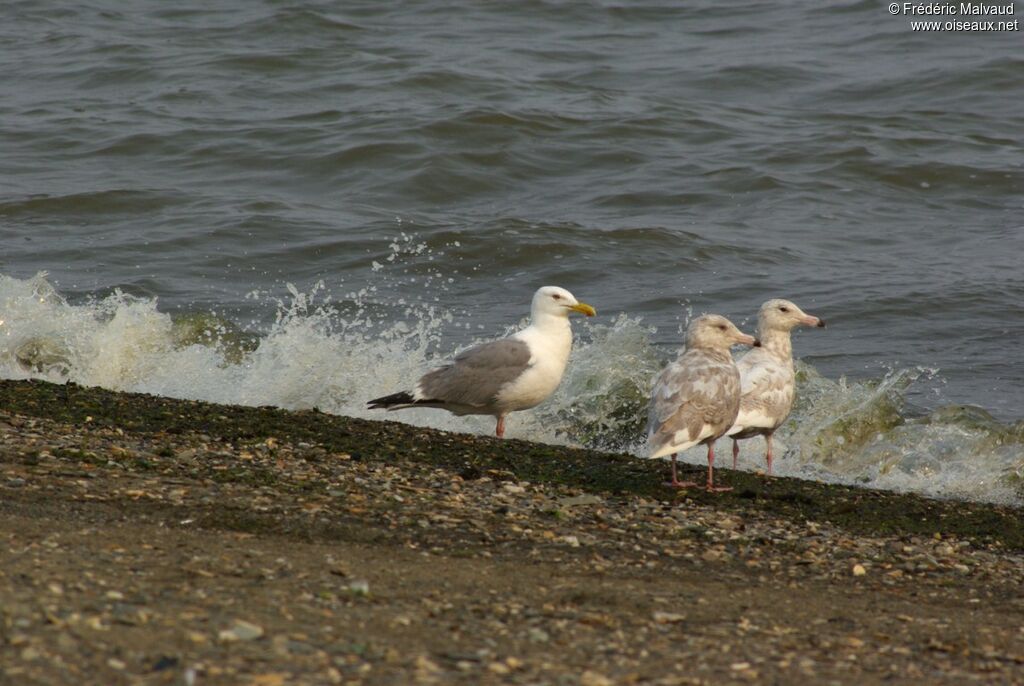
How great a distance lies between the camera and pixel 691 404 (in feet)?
24.3

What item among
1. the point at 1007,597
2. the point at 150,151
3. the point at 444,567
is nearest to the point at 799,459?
the point at 1007,597

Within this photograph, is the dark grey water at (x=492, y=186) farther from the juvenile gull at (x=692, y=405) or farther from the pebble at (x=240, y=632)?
the pebble at (x=240, y=632)

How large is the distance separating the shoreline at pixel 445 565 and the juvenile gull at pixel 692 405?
275 mm

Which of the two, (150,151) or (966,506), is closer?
(966,506)

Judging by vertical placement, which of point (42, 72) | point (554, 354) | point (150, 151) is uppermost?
point (42, 72)

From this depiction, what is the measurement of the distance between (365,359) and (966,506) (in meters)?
4.83

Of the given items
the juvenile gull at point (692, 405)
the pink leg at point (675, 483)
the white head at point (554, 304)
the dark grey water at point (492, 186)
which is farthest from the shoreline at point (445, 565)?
the dark grey water at point (492, 186)

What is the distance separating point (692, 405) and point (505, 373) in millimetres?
1787

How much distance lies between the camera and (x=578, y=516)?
6480 millimetres

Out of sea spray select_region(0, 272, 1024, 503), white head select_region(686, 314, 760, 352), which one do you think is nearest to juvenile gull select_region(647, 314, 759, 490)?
white head select_region(686, 314, 760, 352)

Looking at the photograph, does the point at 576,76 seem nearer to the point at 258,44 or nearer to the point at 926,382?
the point at 258,44

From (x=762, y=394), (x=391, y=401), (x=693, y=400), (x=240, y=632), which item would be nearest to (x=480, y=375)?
(x=391, y=401)

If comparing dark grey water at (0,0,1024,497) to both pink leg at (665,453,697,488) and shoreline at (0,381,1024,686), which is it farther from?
shoreline at (0,381,1024,686)

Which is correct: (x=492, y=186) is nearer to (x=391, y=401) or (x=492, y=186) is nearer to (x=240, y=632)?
(x=391, y=401)
